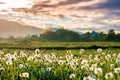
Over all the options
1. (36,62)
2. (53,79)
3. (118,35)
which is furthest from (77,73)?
(118,35)

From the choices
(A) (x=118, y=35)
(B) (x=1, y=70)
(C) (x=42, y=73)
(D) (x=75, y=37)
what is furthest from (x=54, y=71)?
(D) (x=75, y=37)

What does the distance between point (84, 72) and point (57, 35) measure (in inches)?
7176

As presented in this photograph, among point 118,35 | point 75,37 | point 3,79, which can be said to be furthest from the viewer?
point 75,37

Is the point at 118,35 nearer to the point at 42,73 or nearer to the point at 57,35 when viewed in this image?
the point at 57,35

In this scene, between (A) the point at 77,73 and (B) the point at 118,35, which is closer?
(A) the point at 77,73

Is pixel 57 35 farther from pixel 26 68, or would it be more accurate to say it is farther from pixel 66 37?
pixel 26 68

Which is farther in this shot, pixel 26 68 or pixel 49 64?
pixel 49 64

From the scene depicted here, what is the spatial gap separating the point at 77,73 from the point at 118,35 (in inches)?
5677

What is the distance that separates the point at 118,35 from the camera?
151625 millimetres

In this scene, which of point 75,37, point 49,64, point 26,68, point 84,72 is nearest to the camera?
point 84,72

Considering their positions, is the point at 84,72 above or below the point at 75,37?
above

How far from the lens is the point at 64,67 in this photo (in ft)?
34.2

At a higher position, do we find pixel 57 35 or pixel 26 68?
pixel 26 68

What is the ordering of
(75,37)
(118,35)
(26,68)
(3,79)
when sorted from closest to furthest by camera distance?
1. (3,79)
2. (26,68)
3. (118,35)
4. (75,37)
